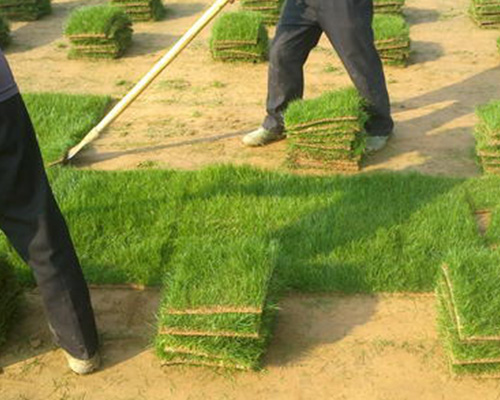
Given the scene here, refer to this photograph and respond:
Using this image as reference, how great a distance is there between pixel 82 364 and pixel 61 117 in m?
3.39

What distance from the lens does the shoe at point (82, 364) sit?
3467 millimetres

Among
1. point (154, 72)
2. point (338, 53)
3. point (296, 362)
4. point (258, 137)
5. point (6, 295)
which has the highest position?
point (154, 72)

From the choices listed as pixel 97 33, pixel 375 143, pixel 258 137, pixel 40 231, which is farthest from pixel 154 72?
pixel 97 33

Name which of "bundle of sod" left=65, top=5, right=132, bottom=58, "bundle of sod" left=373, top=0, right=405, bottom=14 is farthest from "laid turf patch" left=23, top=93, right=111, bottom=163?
"bundle of sod" left=373, top=0, right=405, bottom=14

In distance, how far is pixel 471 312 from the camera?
3.29 metres

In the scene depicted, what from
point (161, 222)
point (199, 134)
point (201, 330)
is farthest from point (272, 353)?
point (199, 134)

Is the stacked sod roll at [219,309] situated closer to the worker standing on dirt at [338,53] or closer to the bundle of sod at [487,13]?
the worker standing on dirt at [338,53]

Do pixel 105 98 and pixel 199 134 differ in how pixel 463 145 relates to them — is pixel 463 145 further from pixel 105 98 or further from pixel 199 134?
pixel 105 98

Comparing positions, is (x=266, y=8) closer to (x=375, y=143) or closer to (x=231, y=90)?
(x=231, y=90)

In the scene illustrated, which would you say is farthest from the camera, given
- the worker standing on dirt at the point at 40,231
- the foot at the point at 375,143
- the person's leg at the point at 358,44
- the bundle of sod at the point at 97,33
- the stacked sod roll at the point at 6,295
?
the bundle of sod at the point at 97,33

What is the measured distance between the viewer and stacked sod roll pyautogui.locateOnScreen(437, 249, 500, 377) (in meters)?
3.24

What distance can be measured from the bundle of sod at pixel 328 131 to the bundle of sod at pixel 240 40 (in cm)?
233

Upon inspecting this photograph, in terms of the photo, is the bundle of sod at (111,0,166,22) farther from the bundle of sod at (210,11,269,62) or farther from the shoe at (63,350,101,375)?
the shoe at (63,350,101,375)

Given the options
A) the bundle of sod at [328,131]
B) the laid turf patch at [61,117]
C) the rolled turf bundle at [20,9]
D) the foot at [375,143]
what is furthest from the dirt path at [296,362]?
the rolled turf bundle at [20,9]
